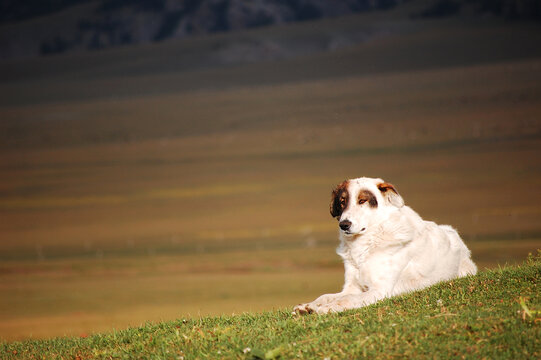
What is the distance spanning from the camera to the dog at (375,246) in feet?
27.3

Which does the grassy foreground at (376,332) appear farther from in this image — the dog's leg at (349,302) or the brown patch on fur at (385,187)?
the brown patch on fur at (385,187)

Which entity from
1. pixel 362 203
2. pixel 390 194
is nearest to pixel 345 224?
pixel 362 203

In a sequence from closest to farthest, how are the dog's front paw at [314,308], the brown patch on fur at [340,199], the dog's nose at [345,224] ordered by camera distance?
the dog's front paw at [314,308], the dog's nose at [345,224], the brown patch on fur at [340,199]

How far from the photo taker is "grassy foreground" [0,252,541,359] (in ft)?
21.4

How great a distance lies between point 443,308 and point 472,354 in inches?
50.6

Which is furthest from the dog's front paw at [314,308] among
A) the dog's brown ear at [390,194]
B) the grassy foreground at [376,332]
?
the dog's brown ear at [390,194]

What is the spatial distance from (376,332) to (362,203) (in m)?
1.77

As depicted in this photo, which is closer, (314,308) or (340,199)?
(314,308)

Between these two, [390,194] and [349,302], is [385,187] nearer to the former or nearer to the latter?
[390,194]

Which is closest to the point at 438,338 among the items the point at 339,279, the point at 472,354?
the point at 472,354

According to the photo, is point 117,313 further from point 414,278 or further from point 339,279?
point 414,278

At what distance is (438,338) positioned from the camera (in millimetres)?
6633

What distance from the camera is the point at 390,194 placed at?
8.53 metres

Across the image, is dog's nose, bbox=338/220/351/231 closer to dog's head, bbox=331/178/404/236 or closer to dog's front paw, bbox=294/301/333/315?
dog's head, bbox=331/178/404/236
